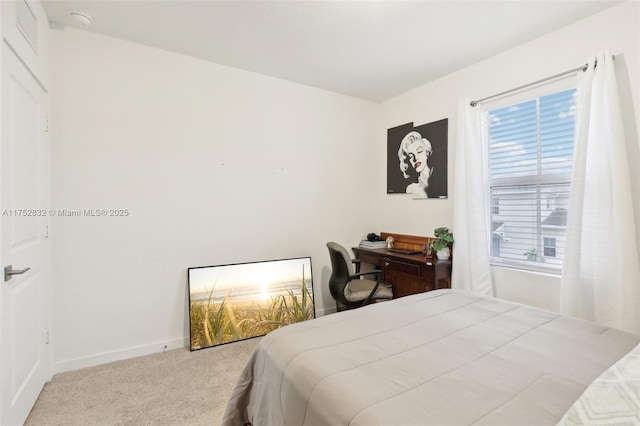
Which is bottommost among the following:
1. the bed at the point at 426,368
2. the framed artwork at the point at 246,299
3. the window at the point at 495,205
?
the framed artwork at the point at 246,299

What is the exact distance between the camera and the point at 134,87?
2.65 meters

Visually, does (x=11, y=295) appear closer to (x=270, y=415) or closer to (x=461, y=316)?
(x=270, y=415)

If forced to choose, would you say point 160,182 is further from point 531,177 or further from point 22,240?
point 531,177

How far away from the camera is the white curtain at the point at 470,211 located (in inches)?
111

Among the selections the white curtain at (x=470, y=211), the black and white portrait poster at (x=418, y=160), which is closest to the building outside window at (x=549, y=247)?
the white curtain at (x=470, y=211)

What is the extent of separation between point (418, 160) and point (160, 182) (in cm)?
270

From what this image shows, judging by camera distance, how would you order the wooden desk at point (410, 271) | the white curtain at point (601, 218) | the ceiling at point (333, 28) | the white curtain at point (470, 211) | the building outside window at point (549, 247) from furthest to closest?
the wooden desk at point (410, 271) < the white curtain at point (470, 211) < the building outside window at point (549, 247) < the ceiling at point (333, 28) < the white curtain at point (601, 218)

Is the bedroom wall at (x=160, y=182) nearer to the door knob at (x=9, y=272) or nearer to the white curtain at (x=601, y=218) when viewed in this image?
the door knob at (x=9, y=272)

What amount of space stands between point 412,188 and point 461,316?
2.10 meters

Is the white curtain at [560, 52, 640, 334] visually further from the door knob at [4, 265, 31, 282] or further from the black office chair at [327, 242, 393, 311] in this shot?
the door knob at [4, 265, 31, 282]

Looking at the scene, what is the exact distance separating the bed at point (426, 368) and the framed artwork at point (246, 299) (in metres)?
1.46

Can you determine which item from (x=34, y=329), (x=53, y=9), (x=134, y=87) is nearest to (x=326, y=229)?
(x=134, y=87)

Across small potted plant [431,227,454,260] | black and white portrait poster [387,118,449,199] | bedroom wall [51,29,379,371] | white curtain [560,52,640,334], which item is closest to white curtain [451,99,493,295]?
small potted plant [431,227,454,260]

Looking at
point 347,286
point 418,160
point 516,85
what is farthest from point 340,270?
point 516,85
